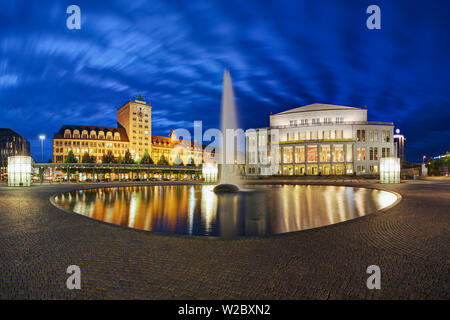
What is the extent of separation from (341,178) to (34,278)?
65.5 meters

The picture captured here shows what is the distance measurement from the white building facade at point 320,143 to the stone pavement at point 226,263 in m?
74.4

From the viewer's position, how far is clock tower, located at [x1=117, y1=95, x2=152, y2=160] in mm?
137250

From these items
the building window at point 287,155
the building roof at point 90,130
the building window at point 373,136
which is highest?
the building roof at point 90,130

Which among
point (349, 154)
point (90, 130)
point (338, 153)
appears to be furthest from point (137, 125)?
point (349, 154)

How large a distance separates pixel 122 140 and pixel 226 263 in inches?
5464

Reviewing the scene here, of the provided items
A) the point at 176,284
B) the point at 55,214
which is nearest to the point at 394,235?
the point at 176,284

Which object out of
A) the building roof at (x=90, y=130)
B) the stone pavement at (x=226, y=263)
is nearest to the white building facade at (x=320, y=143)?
the stone pavement at (x=226, y=263)

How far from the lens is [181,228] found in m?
11.4

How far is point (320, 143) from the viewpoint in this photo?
79.8m

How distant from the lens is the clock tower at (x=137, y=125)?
137 m

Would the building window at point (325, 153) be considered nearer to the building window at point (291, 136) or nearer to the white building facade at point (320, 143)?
the white building facade at point (320, 143)

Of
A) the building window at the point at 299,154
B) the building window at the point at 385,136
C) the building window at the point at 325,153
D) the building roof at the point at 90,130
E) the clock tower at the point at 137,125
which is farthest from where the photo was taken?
the clock tower at the point at 137,125

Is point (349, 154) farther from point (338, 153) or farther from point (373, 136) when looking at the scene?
point (373, 136)

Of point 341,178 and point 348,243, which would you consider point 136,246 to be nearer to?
point 348,243
